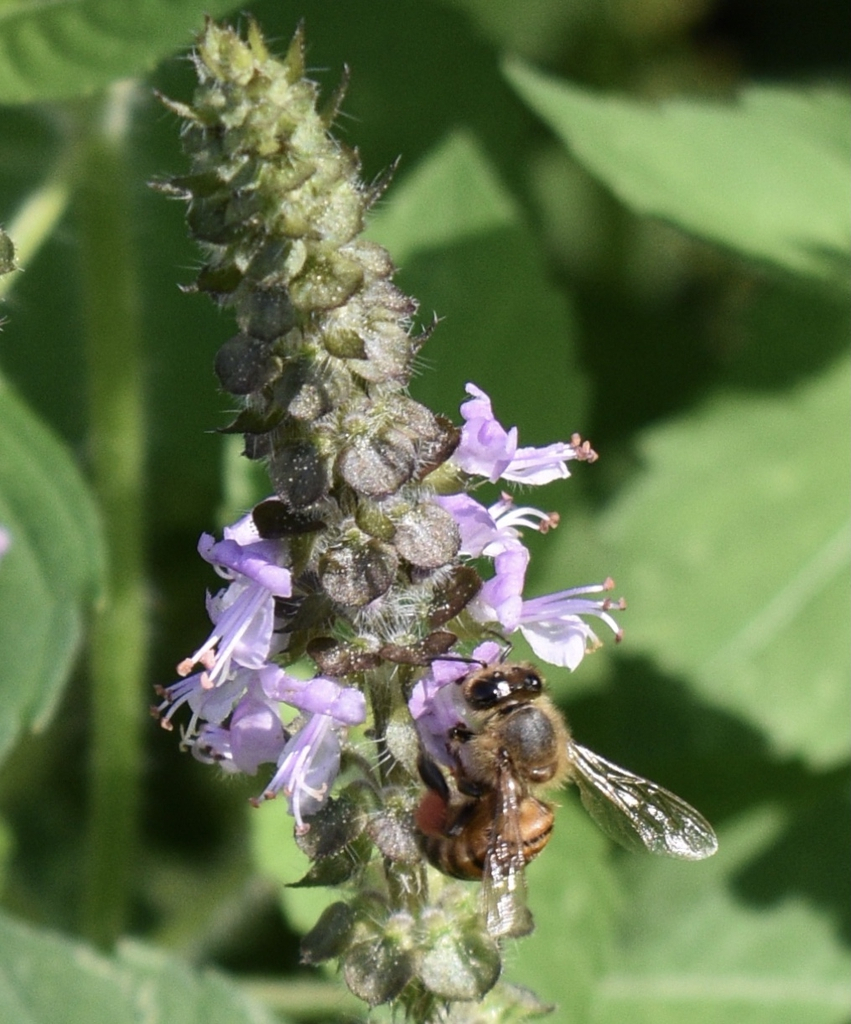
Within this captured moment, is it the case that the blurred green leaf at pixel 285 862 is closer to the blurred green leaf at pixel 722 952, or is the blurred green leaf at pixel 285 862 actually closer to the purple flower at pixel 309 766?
the blurred green leaf at pixel 722 952

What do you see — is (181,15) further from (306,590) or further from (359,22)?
(359,22)

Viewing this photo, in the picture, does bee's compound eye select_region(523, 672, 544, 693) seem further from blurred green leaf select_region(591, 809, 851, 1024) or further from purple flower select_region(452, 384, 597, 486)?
blurred green leaf select_region(591, 809, 851, 1024)

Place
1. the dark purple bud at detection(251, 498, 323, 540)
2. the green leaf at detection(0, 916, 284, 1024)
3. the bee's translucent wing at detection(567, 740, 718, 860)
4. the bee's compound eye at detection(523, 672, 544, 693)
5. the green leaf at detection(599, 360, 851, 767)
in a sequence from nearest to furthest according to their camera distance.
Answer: the dark purple bud at detection(251, 498, 323, 540), the bee's compound eye at detection(523, 672, 544, 693), the bee's translucent wing at detection(567, 740, 718, 860), the green leaf at detection(0, 916, 284, 1024), the green leaf at detection(599, 360, 851, 767)

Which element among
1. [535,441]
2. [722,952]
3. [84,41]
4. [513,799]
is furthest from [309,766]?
[722,952]

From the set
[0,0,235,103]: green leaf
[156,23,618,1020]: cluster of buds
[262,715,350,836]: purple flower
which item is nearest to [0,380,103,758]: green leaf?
[0,0,235,103]: green leaf

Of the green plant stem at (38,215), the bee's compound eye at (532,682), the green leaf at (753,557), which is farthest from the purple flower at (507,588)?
the green leaf at (753,557)

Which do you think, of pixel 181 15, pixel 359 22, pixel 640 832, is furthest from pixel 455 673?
pixel 359 22

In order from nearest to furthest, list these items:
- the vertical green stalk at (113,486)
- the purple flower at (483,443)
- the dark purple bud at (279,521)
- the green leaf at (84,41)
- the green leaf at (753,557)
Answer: the dark purple bud at (279,521) < the purple flower at (483,443) < the green leaf at (84,41) < the vertical green stalk at (113,486) < the green leaf at (753,557)
